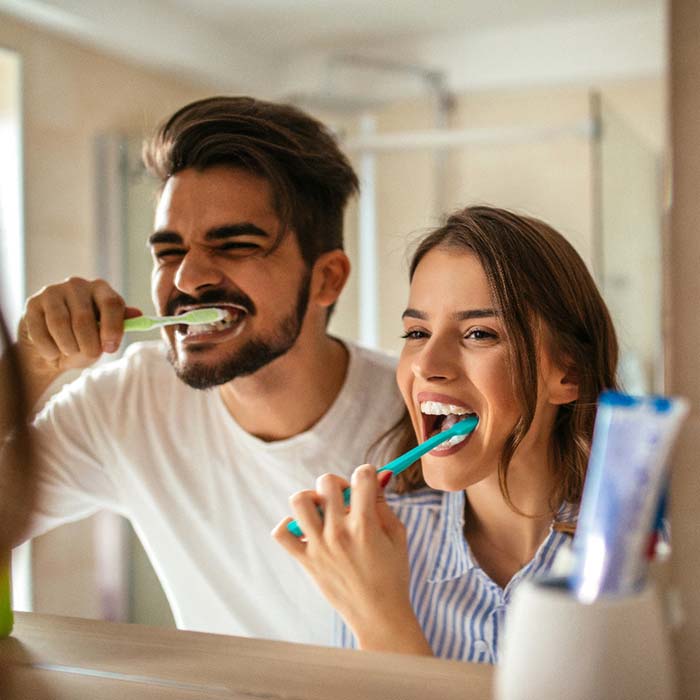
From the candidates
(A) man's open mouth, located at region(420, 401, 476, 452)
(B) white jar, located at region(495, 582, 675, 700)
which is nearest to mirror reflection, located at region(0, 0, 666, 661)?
(A) man's open mouth, located at region(420, 401, 476, 452)

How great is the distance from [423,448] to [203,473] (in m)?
0.31

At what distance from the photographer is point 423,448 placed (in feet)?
1.96

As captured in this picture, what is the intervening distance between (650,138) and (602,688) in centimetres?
177

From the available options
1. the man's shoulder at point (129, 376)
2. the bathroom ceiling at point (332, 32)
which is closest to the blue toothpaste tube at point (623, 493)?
the man's shoulder at point (129, 376)

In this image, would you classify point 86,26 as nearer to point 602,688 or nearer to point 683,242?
point 683,242

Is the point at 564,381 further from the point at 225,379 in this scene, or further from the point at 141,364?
the point at 141,364

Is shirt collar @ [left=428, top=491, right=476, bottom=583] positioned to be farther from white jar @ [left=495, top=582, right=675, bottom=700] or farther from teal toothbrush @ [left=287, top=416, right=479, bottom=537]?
white jar @ [left=495, top=582, right=675, bottom=700]

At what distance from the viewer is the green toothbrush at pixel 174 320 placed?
2.31 feet

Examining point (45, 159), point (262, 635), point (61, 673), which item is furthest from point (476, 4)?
point (61, 673)

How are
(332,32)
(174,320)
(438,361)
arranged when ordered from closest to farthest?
(438,361) → (174,320) → (332,32)

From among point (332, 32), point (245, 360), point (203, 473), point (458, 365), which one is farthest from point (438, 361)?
point (332, 32)

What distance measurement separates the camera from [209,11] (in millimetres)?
1832

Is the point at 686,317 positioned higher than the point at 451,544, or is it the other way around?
the point at 686,317

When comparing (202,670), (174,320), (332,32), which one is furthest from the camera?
(332,32)
